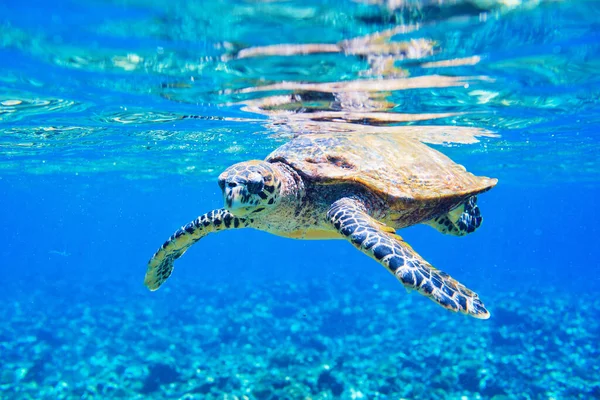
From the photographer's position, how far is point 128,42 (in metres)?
6.68

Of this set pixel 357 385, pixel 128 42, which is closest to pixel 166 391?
pixel 357 385

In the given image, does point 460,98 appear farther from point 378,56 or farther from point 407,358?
point 407,358

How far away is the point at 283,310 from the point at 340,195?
497 inches

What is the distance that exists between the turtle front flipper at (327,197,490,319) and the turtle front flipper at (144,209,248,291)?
2082 millimetres

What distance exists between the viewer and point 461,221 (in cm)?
912

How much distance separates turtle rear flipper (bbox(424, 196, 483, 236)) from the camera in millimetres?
8914

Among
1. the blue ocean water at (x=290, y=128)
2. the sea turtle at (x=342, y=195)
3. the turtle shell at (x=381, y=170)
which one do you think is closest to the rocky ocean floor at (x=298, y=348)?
the blue ocean water at (x=290, y=128)

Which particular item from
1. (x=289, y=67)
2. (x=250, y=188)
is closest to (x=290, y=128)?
(x=289, y=67)

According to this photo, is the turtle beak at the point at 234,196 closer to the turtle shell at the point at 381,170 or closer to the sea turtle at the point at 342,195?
the sea turtle at the point at 342,195

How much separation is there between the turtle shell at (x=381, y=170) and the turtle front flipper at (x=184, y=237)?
4.38 ft

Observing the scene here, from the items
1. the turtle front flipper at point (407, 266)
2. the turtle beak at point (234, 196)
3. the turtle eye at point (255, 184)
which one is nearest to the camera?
the turtle front flipper at point (407, 266)

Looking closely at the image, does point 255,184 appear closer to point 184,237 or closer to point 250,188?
point 250,188

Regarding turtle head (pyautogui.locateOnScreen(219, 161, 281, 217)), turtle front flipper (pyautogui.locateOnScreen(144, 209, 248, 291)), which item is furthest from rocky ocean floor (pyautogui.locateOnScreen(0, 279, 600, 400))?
turtle head (pyautogui.locateOnScreen(219, 161, 281, 217))

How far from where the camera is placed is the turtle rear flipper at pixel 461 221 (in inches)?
351
